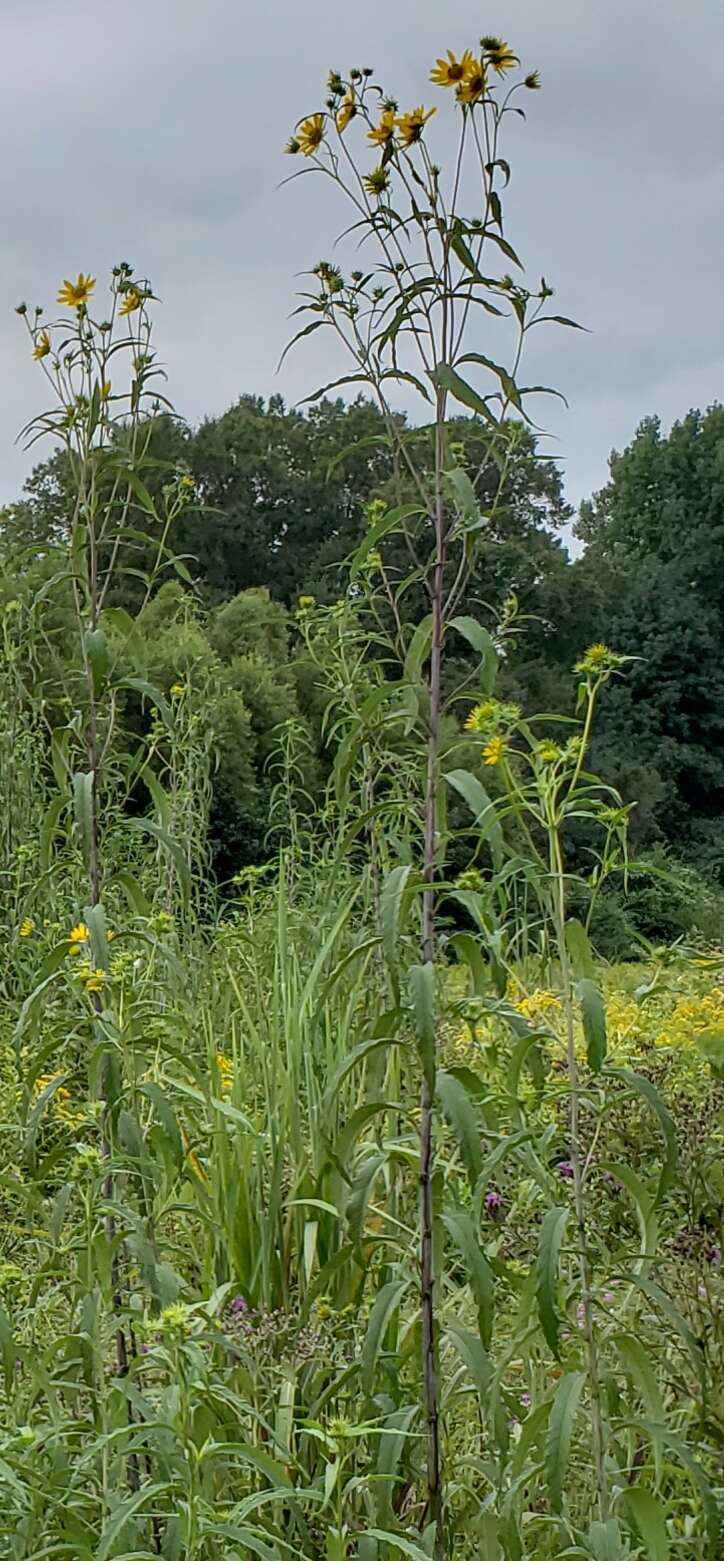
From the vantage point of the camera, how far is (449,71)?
51.6 inches

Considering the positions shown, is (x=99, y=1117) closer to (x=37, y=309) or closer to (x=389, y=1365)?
(x=389, y=1365)

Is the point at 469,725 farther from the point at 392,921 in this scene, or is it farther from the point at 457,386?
the point at 457,386

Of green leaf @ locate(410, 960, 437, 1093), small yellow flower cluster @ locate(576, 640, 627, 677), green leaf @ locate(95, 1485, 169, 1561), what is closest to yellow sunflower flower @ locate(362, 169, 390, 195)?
small yellow flower cluster @ locate(576, 640, 627, 677)

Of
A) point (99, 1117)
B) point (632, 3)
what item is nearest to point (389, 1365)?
point (99, 1117)

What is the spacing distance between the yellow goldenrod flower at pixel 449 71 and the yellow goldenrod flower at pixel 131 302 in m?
0.49

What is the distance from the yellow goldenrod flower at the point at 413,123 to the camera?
1.31 meters

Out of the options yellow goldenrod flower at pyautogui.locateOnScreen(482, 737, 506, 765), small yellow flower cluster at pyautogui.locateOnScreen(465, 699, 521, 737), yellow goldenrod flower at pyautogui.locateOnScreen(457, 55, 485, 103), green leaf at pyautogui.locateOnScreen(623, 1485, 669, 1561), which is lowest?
green leaf at pyautogui.locateOnScreen(623, 1485, 669, 1561)

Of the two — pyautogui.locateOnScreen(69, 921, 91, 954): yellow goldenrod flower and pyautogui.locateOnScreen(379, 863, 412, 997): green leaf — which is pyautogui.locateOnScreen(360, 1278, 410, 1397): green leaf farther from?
pyautogui.locateOnScreen(69, 921, 91, 954): yellow goldenrod flower

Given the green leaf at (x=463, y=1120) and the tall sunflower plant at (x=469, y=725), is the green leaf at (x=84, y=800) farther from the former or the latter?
the green leaf at (x=463, y=1120)

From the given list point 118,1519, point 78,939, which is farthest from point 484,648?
point 118,1519

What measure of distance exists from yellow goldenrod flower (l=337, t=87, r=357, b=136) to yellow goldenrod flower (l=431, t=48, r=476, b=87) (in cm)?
11

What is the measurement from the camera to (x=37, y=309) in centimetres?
174

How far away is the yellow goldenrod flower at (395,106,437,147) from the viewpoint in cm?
131

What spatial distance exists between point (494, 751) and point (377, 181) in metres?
0.61
